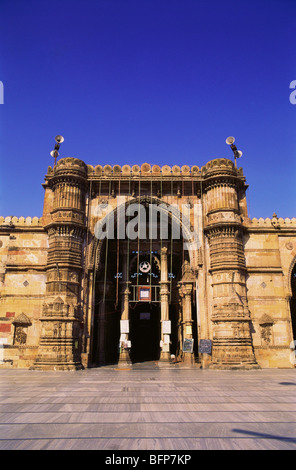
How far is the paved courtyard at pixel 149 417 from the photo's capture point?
539cm

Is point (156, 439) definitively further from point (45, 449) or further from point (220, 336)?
point (220, 336)

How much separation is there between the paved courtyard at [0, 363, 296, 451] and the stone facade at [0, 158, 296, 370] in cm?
700

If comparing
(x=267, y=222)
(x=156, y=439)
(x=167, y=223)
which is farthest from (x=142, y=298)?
(x=156, y=439)

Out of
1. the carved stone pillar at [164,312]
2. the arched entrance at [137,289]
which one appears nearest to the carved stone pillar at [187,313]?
the arched entrance at [137,289]

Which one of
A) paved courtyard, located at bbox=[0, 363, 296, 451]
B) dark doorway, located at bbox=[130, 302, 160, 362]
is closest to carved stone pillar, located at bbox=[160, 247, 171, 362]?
paved courtyard, located at bbox=[0, 363, 296, 451]

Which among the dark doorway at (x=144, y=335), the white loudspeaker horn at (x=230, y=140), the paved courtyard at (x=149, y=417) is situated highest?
Result: the white loudspeaker horn at (x=230, y=140)

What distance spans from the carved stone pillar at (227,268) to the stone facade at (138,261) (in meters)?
0.06

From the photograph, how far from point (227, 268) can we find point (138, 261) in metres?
5.29

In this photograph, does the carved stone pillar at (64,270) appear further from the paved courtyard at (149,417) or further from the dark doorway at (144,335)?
the dark doorway at (144,335)

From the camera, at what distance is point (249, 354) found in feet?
59.9

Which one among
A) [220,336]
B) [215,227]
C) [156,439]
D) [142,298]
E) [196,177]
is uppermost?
[196,177]

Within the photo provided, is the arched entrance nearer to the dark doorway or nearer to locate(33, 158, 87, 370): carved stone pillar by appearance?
locate(33, 158, 87, 370): carved stone pillar

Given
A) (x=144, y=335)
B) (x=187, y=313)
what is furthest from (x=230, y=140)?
(x=144, y=335)
